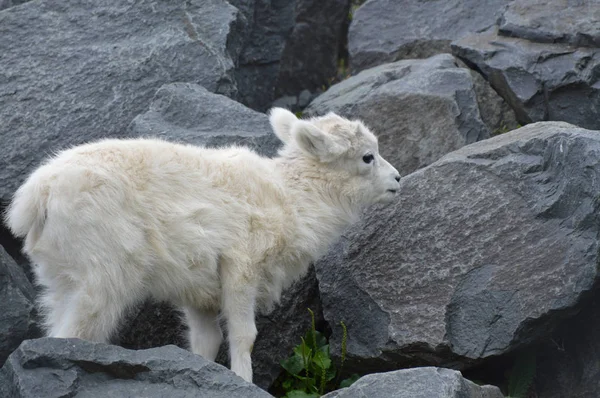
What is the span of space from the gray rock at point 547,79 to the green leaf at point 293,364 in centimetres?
449

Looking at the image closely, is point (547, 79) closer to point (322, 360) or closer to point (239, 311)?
point (322, 360)

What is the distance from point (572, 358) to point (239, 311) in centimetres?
290

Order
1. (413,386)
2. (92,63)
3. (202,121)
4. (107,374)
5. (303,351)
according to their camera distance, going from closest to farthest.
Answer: (413,386)
(107,374)
(303,351)
(202,121)
(92,63)

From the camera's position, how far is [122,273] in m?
7.55

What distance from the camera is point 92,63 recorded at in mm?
11328

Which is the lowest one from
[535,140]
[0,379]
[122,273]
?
[0,379]

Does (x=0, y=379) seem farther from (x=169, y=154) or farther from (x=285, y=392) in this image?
(x=285, y=392)

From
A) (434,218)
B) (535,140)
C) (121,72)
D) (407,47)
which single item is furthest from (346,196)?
(407,47)

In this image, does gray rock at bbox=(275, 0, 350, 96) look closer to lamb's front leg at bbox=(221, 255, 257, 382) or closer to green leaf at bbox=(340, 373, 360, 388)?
green leaf at bbox=(340, 373, 360, 388)

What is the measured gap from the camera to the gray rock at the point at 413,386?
273 inches

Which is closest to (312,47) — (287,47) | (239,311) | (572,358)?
(287,47)

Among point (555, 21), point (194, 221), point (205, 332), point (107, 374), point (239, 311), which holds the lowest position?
point (205, 332)

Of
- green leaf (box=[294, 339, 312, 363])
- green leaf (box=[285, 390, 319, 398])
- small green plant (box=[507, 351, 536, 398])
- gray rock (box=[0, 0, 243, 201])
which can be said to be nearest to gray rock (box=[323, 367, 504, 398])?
small green plant (box=[507, 351, 536, 398])

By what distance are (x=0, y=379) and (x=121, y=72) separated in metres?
4.87
